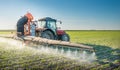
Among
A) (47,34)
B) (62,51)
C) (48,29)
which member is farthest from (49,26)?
(62,51)

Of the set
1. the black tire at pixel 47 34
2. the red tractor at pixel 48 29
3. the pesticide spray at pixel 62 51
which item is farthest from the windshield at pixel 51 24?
the pesticide spray at pixel 62 51

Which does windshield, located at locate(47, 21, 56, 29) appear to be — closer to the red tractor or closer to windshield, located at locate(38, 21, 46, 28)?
the red tractor

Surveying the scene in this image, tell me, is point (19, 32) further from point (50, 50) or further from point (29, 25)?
point (50, 50)

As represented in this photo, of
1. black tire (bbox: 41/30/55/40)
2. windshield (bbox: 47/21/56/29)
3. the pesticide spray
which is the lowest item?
the pesticide spray

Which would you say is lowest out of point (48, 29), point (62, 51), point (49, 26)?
point (62, 51)

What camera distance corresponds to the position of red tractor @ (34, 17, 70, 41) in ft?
36.8

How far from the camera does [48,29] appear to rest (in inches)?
454

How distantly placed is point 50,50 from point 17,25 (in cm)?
233

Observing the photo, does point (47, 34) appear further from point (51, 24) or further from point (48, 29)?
point (51, 24)

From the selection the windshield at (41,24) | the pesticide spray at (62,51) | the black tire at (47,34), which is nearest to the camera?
the pesticide spray at (62,51)

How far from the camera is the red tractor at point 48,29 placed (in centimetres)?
1120

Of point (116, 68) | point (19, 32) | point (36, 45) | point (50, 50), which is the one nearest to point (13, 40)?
point (19, 32)

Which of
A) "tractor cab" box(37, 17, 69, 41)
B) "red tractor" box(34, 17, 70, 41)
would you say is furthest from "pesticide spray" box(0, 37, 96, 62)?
"tractor cab" box(37, 17, 69, 41)

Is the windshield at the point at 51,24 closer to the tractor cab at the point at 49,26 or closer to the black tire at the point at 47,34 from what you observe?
the tractor cab at the point at 49,26
